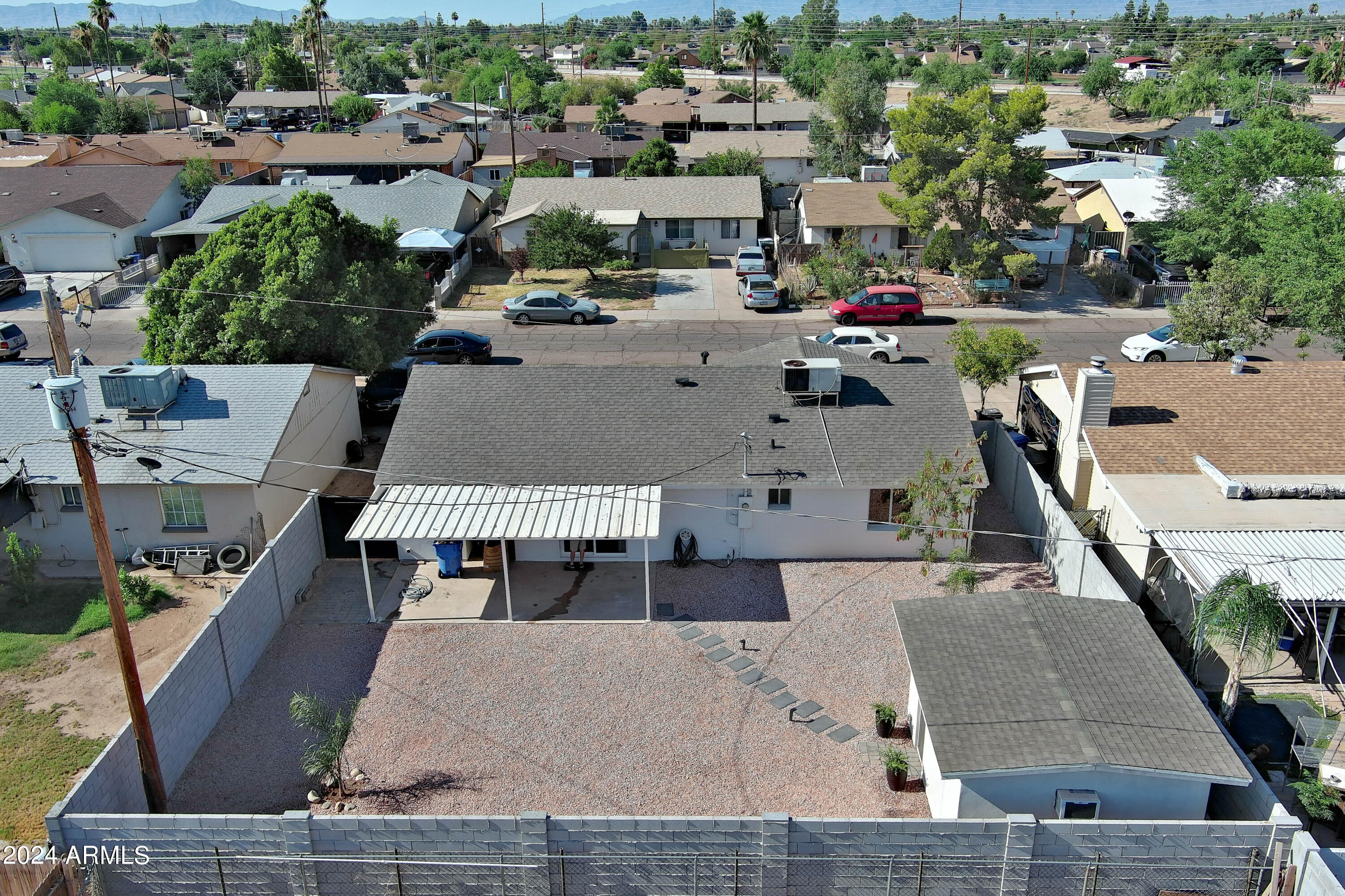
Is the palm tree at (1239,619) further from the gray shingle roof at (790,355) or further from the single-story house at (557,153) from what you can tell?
the single-story house at (557,153)

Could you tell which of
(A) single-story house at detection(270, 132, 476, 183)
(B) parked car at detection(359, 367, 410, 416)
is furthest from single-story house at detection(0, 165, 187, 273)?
(B) parked car at detection(359, 367, 410, 416)

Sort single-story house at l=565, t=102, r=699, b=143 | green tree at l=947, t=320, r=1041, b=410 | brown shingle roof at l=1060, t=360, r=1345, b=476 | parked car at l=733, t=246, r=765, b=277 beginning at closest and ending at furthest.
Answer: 1. brown shingle roof at l=1060, t=360, r=1345, b=476
2. green tree at l=947, t=320, r=1041, b=410
3. parked car at l=733, t=246, r=765, b=277
4. single-story house at l=565, t=102, r=699, b=143

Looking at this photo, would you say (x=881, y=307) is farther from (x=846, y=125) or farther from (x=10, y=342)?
(x=10, y=342)

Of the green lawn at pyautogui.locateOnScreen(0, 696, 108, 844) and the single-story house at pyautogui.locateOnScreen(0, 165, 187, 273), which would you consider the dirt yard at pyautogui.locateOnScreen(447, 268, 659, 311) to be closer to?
the single-story house at pyautogui.locateOnScreen(0, 165, 187, 273)

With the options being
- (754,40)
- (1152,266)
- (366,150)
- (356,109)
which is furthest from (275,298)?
(356,109)

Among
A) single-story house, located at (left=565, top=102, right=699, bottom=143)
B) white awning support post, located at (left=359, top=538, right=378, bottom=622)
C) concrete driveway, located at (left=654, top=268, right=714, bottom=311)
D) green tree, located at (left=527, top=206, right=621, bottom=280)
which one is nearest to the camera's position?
white awning support post, located at (left=359, top=538, right=378, bottom=622)

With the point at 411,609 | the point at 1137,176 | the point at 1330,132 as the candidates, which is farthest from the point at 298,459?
the point at 1330,132
